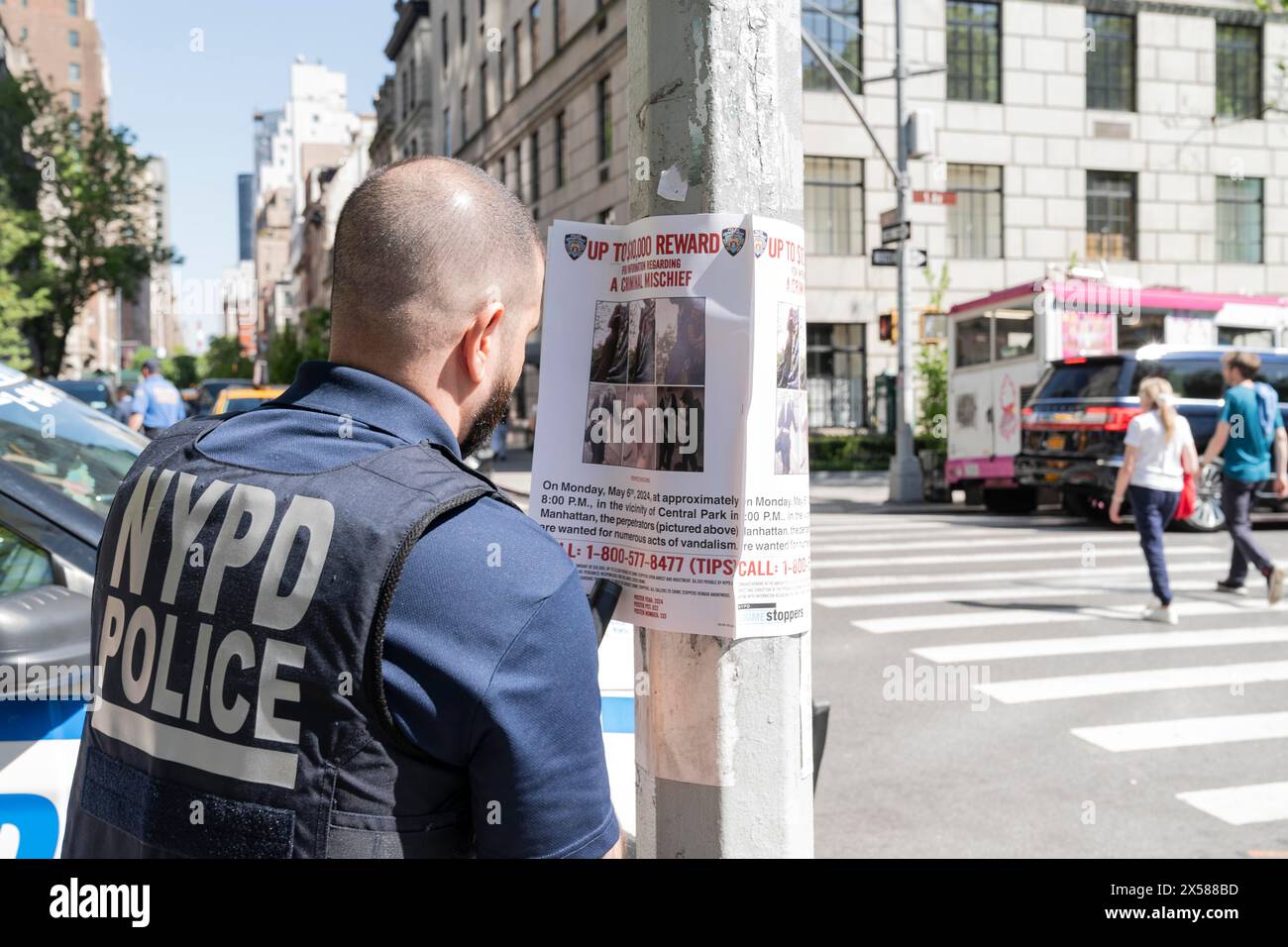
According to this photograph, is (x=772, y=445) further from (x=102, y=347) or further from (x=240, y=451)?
(x=102, y=347)

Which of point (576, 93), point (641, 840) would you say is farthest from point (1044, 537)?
point (576, 93)

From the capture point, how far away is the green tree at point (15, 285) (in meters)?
37.4

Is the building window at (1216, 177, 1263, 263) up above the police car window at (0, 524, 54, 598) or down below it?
above

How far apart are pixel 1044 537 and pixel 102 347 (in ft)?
440

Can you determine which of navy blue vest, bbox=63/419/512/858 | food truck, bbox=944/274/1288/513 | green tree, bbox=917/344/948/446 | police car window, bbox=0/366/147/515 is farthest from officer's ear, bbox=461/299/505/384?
green tree, bbox=917/344/948/446

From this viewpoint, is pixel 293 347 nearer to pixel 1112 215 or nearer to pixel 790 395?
pixel 1112 215

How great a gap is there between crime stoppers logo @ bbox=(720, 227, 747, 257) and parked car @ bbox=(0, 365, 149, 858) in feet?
5.41

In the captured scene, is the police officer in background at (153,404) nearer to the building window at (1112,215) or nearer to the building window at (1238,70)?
the building window at (1112,215)

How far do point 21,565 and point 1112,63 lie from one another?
102 feet

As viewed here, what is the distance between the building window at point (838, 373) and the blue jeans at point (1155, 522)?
18.0 metres

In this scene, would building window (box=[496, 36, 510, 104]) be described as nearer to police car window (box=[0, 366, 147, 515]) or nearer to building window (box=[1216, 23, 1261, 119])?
building window (box=[1216, 23, 1261, 119])

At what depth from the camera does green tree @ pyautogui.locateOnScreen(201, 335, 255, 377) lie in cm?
10931

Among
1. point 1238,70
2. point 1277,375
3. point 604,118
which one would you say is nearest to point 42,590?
point 1277,375

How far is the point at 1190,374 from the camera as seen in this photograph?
15.8m
